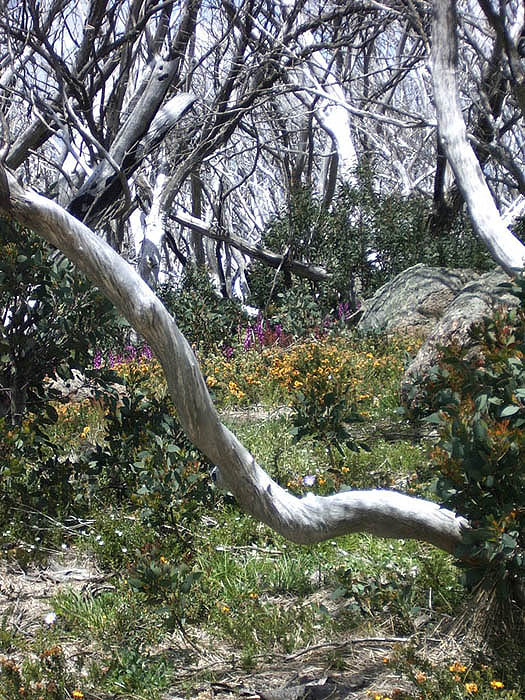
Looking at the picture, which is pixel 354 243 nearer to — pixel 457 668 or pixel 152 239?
pixel 152 239

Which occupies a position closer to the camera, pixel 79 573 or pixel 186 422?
pixel 186 422

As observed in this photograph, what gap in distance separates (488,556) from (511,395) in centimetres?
62

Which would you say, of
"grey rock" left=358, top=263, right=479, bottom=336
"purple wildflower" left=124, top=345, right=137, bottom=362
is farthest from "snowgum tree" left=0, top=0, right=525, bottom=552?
"grey rock" left=358, top=263, right=479, bottom=336

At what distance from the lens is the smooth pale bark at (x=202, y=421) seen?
2543 millimetres

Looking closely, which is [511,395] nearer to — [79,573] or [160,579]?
[160,579]

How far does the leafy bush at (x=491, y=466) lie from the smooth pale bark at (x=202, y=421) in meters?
0.15

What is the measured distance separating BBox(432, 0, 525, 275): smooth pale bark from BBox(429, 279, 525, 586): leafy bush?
231cm

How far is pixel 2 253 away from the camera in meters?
4.27

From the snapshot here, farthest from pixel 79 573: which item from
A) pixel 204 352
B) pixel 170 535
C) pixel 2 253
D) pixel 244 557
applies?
pixel 204 352

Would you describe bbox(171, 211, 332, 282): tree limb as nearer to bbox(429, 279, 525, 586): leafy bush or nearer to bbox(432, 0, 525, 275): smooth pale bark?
bbox(432, 0, 525, 275): smooth pale bark

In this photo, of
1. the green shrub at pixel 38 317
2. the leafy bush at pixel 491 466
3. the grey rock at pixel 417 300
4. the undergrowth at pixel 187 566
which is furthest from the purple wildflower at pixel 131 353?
the leafy bush at pixel 491 466

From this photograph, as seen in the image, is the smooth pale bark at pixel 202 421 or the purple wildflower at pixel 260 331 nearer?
the smooth pale bark at pixel 202 421

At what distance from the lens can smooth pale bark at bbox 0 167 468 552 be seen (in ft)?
8.34

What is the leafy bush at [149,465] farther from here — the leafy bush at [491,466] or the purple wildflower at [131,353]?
the purple wildflower at [131,353]
